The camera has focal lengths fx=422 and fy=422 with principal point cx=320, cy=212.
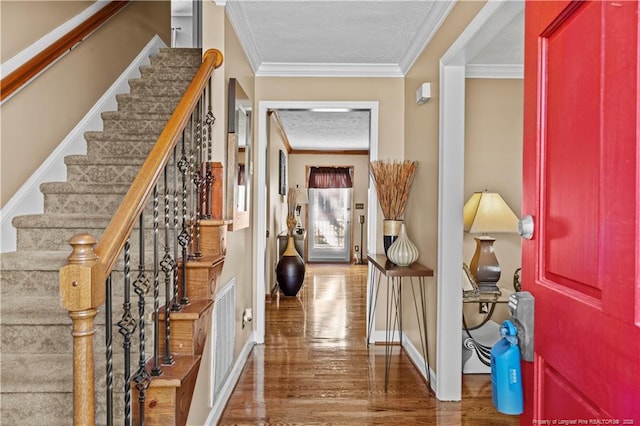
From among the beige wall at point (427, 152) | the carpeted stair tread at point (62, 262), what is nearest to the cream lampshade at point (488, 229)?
the beige wall at point (427, 152)

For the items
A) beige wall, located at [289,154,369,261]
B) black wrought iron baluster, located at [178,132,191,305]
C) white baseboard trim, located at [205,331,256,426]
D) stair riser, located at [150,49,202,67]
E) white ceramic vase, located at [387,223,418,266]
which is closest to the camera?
black wrought iron baluster, located at [178,132,191,305]

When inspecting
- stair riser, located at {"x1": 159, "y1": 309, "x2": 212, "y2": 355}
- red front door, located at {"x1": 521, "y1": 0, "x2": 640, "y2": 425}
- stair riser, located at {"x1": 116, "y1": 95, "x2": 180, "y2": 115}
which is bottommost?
stair riser, located at {"x1": 159, "y1": 309, "x2": 212, "y2": 355}

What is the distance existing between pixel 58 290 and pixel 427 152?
8.14 ft

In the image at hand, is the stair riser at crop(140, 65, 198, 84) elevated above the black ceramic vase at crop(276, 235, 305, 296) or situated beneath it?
elevated above

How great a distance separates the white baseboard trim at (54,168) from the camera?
7.38ft

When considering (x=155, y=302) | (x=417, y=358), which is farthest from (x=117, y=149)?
(x=417, y=358)

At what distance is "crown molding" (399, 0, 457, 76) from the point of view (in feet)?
8.69

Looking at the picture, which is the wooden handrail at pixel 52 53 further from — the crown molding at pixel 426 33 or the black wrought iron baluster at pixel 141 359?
the crown molding at pixel 426 33

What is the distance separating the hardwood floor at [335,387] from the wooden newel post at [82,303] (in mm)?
1506

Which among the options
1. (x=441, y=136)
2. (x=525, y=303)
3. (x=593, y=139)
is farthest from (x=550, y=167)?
(x=441, y=136)

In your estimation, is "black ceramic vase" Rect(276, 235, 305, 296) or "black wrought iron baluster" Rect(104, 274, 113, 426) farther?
"black ceramic vase" Rect(276, 235, 305, 296)

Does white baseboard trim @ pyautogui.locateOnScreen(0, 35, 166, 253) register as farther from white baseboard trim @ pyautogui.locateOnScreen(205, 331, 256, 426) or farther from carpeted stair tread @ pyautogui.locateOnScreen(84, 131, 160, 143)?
white baseboard trim @ pyautogui.locateOnScreen(205, 331, 256, 426)

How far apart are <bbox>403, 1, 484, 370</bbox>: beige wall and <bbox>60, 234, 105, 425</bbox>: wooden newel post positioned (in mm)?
2239

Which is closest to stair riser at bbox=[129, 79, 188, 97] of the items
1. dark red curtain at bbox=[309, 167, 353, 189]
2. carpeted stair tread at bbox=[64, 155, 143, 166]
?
carpeted stair tread at bbox=[64, 155, 143, 166]
